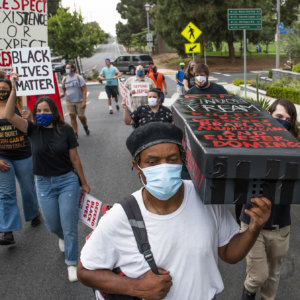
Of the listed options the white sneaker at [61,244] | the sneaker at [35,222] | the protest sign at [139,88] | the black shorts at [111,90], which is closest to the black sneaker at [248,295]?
the white sneaker at [61,244]

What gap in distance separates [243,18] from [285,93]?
4.46 m

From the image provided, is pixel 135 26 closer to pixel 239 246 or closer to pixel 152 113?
pixel 152 113

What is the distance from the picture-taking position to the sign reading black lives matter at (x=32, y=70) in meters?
4.54

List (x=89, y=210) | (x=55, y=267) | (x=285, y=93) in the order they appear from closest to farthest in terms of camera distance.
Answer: (x=89, y=210) < (x=55, y=267) < (x=285, y=93)

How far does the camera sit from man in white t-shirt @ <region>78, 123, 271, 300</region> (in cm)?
160

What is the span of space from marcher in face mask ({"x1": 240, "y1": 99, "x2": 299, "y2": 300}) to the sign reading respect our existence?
7.96 meters

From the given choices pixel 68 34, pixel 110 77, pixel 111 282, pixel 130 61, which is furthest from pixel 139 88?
pixel 130 61

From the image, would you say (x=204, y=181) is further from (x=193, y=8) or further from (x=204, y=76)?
(x=193, y=8)

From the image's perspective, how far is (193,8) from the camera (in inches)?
1288

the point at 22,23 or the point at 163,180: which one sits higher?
the point at 22,23

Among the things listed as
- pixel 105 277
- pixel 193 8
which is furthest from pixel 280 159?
pixel 193 8

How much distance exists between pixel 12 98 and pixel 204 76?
2931 millimetres

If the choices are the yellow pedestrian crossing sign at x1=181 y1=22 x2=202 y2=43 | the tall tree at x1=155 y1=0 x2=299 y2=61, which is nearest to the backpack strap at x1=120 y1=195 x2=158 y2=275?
the yellow pedestrian crossing sign at x1=181 y1=22 x2=202 y2=43

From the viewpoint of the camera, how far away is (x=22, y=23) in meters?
5.05
